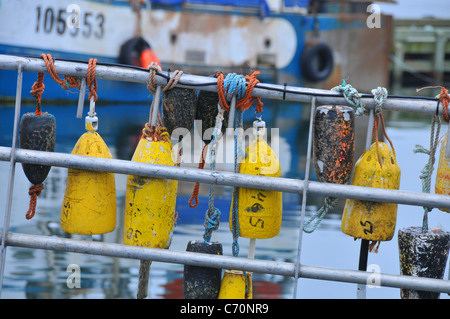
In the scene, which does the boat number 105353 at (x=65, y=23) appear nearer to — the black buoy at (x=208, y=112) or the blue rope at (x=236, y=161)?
the black buoy at (x=208, y=112)

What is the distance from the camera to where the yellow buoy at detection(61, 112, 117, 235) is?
8.48 feet

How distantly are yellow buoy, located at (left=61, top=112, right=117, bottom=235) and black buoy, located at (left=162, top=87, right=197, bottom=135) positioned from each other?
12.5 inches

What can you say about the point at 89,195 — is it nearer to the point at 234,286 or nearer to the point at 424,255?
the point at 234,286

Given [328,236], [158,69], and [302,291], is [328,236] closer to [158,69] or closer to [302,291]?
[302,291]

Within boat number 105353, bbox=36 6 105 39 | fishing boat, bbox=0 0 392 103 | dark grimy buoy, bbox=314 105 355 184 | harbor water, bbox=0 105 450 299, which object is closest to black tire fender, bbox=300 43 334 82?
fishing boat, bbox=0 0 392 103

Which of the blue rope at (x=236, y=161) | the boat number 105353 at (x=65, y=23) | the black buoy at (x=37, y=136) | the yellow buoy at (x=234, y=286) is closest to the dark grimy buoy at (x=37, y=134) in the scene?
the black buoy at (x=37, y=136)

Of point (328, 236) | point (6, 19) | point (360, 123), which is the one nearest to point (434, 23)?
point (360, 123)

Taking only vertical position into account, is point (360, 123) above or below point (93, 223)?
above

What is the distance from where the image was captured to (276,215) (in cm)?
260

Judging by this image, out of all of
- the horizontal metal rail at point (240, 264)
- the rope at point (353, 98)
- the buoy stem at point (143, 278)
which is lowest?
the buoy stem at point (143, 278)

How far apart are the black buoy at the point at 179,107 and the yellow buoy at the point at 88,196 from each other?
316mm

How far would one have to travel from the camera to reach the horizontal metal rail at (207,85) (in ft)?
8.07

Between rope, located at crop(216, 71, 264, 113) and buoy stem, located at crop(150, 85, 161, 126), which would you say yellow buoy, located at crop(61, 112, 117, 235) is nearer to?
buoy stem, located at crop(150, 85, 161, 126)
